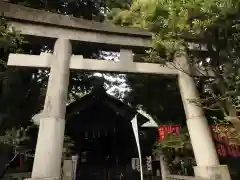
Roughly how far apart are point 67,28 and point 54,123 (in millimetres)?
3337

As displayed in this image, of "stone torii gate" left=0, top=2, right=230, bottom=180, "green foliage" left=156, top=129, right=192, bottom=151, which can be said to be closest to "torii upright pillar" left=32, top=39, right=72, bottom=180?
"stone torii gate" left=0, top=2, right=230, bottom=180

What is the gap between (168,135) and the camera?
8.75 meters

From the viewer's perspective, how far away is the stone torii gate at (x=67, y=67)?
634 centimetres

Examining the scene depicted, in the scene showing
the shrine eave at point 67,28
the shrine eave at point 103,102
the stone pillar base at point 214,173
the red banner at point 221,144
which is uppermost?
the shrine eave at point 67,28

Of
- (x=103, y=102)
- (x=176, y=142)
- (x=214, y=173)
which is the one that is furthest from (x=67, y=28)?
(x=214, y=173)

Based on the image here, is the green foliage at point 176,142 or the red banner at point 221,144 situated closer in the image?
the green foliage at point 176,142

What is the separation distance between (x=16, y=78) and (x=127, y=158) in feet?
23.1

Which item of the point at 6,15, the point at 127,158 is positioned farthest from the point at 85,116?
the point at 6,15

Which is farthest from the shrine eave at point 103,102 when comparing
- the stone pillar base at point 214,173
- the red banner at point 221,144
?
the stone pillar base at point 214,173

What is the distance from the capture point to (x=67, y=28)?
26.0 ft

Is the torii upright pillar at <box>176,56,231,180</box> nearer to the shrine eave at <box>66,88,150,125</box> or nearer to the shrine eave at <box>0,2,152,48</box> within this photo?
the shrine eave at <box>0,2,152,48</box>

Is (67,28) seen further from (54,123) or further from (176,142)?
(176,142)

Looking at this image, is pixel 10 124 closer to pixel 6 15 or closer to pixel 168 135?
pixel 6 15

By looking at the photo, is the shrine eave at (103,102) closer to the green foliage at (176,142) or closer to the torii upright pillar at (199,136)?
the green foliage at (176,142)
